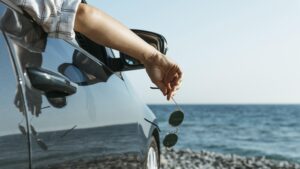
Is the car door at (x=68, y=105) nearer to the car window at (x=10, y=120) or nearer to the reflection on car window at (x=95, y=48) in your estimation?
the car window at (x=10, y=120)

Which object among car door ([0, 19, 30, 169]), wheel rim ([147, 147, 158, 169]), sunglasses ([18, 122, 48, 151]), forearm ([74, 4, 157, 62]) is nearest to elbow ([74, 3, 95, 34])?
forearm ([74, 4, 157, 62])

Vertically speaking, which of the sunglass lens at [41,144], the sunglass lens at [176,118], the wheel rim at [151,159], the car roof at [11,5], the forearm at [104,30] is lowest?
the wheel rim at [151,159]

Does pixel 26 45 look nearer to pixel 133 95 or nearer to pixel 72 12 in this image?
pixel 72 12

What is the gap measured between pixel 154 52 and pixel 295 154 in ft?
85.8

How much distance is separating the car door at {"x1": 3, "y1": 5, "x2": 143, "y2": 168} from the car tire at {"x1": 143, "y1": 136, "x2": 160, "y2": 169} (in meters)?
0.58

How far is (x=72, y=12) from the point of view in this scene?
2.34 metres

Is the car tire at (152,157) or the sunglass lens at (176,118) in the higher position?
the sunglass lens at (176,118)

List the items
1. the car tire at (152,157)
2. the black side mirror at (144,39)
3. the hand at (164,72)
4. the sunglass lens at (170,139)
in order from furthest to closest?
the car tire at (152,157), the sunglass lens at (170,139), the black side mirror at (144,39), the hand at (164,72)

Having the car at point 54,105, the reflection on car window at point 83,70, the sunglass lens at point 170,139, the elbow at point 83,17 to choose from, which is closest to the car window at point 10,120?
the car at point 54,105

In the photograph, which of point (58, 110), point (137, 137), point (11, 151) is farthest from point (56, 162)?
point (137, 137)

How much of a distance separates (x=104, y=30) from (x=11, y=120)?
56cm

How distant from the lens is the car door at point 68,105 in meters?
2.31

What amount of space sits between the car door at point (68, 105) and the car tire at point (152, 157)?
581mm

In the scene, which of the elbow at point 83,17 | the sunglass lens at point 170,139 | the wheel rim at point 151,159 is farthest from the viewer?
the wheel rim at point 151,159
